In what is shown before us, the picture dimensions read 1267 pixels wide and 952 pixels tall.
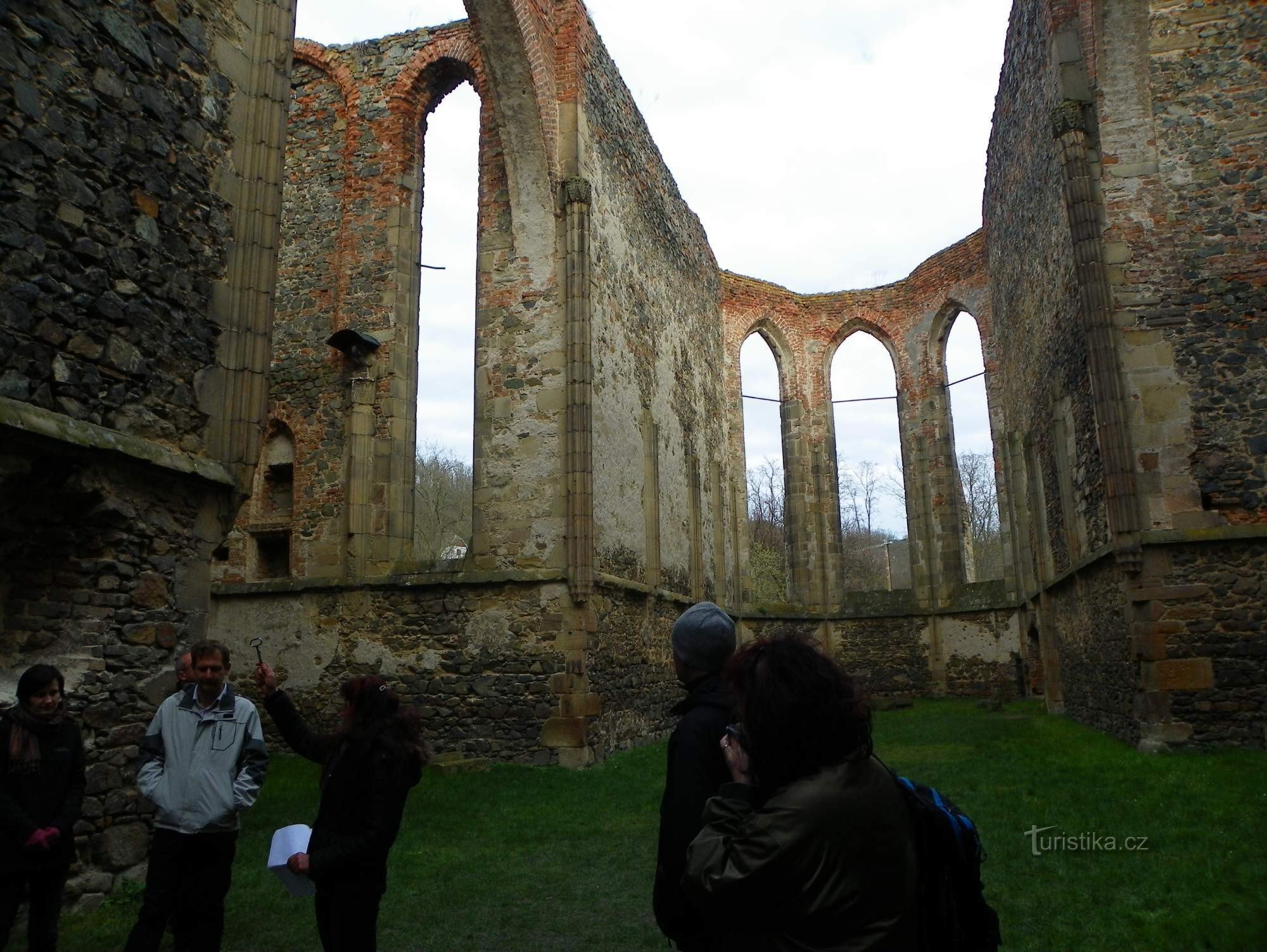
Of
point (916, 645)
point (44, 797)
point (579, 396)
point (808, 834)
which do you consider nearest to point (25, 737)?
point (44, 797)

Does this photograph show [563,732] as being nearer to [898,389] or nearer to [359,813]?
[359,813]

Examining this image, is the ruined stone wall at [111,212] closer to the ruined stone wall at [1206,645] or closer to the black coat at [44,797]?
the black coat at [44,797]

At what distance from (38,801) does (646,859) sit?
3533mm

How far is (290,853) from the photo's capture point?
292cm

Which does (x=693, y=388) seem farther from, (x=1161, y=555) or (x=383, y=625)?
(x=1161, y=555)

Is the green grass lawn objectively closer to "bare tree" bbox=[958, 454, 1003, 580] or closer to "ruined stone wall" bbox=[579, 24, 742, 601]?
"ruined stone wall" bbox=[579, 24, 742, 601]

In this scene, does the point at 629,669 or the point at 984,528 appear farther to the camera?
the point at 984,528

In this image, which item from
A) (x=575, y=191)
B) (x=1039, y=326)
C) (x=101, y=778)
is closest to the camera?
(x=101, y=778)

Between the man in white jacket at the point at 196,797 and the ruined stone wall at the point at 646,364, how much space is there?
23.4 ft

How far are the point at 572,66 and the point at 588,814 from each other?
368 inches

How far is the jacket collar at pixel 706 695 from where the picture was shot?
86.7 inches

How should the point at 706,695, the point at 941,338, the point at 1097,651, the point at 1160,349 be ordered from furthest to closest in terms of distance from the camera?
the point at 941,338 < the point at 1097,651 < the point at 1160,349 < the point at 706,695

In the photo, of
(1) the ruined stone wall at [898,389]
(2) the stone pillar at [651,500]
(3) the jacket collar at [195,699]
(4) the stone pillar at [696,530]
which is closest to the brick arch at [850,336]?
(1) the ruined stone wall at [898,389]

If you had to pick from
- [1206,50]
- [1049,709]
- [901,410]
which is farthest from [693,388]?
[1206,50]
